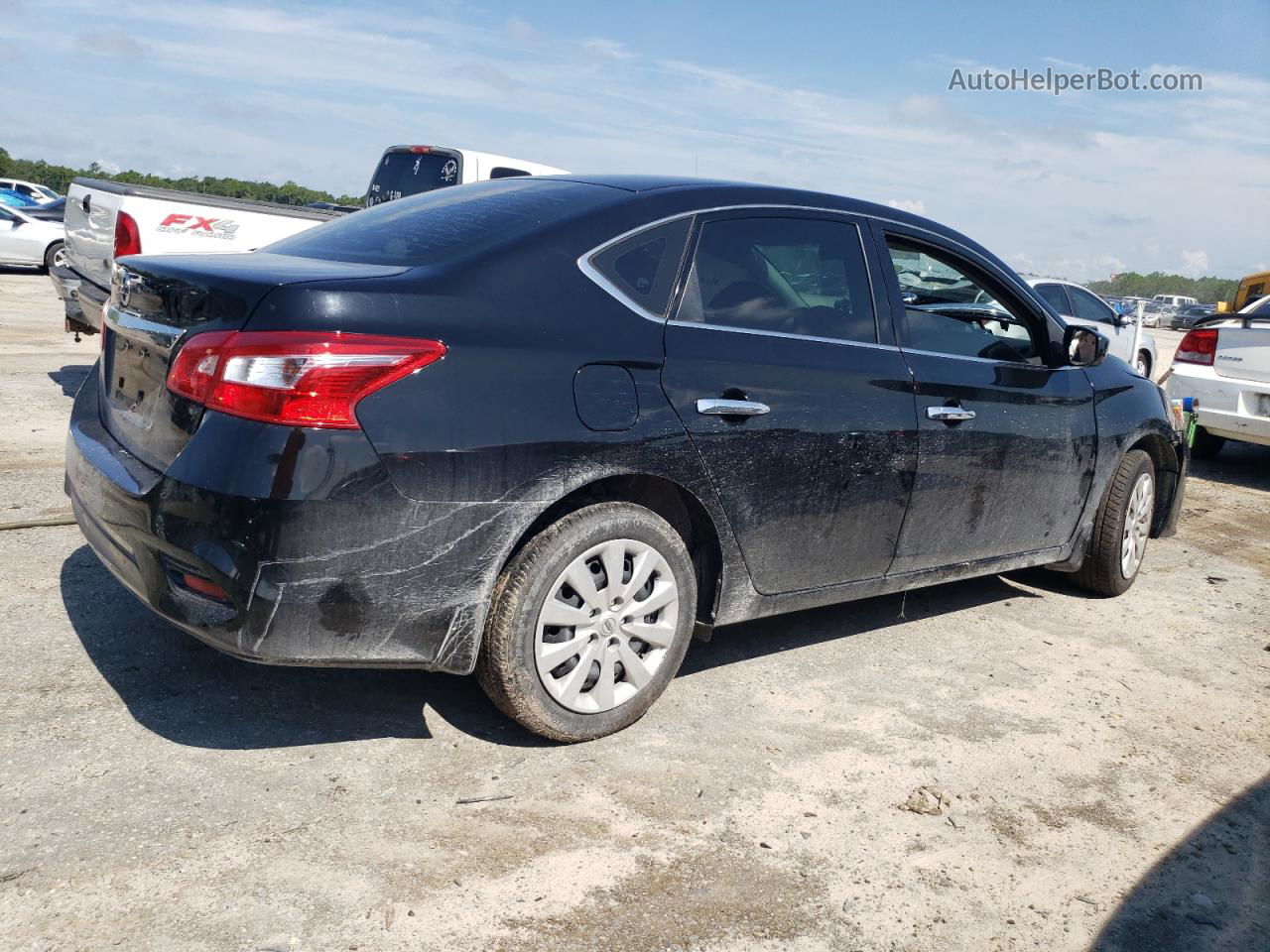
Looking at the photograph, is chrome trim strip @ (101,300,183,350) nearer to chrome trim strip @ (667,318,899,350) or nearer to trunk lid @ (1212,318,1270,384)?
chrome trim strip @ (667,318,899,350)

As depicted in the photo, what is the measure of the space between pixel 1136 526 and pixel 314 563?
14.1ft

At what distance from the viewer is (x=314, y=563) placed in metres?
2.88

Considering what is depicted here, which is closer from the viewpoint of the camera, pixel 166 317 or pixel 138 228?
pixel 166 317

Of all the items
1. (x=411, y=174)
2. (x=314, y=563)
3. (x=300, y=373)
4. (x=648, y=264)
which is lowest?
(x=314, y=563)

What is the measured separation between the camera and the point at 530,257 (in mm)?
3279

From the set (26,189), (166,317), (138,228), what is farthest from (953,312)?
(26,189)

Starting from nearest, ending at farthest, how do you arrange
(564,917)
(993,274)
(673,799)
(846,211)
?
(564,917)
(673,799)
(846,211)
(993,274)

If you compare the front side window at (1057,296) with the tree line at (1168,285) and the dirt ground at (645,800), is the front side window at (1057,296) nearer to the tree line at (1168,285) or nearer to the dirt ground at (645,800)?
the dirt ground at (645,800)

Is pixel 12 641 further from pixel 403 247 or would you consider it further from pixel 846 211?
pixel 846 211

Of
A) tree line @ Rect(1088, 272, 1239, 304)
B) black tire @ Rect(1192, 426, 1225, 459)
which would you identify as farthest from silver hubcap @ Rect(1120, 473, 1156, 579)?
tree line @ Rect(1088, 272, 1239, 304)

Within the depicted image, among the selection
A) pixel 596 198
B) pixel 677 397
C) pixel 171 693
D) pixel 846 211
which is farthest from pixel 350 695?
pixel 846 211

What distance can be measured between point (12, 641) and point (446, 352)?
6.46 feet

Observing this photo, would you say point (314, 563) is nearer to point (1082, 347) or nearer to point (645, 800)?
point (645, 800)

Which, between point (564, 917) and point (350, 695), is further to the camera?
point (350, 695)
